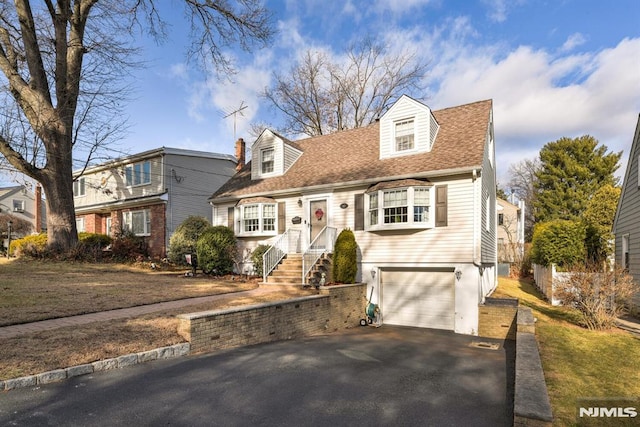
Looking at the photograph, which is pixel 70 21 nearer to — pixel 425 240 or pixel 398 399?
pixel 425 240

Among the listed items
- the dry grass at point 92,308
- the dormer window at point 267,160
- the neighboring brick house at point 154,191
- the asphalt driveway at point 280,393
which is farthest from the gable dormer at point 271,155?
the asphalt driveway at point 280,393

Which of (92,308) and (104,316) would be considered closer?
(104,316)

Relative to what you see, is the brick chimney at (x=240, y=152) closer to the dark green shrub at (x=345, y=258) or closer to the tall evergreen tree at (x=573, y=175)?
the dark green shrub at (x=345, y=258)

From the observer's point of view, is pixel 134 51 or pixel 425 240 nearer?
pixel 425 240

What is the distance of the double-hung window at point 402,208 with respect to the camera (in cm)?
1209

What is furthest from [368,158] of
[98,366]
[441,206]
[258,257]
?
[98,366]

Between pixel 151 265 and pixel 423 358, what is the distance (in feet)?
44.7

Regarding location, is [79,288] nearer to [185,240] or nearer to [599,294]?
[185,240]

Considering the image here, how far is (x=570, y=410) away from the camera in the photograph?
4.37 m

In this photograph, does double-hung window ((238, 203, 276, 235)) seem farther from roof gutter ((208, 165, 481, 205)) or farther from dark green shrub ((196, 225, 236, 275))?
dark green shrub ((196, 225, 236, 275))

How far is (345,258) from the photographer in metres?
12.8

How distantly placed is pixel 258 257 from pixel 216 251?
1977mm

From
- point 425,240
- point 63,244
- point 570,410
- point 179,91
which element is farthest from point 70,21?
point 570,410

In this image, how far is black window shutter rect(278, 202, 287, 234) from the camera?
1535cm
